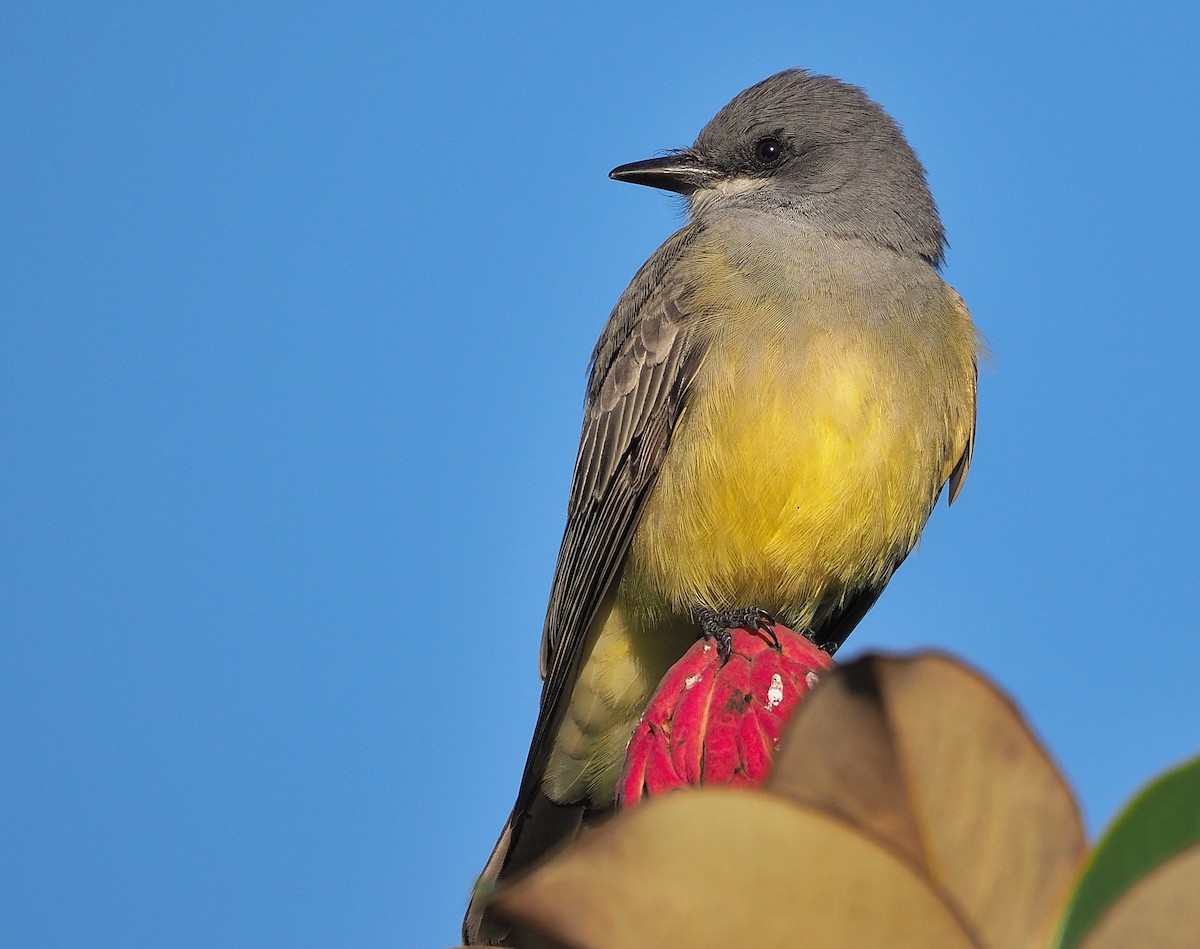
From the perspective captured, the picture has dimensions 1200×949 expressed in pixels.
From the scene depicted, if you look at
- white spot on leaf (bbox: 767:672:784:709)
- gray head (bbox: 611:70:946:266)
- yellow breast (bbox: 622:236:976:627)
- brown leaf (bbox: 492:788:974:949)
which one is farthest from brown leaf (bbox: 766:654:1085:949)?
gray head (bbox: 611:70:946:266)

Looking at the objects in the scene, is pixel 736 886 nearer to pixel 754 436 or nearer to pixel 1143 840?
pixel 1143 840

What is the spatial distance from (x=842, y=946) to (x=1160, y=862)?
308 mm

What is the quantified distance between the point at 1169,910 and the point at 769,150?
219 inches

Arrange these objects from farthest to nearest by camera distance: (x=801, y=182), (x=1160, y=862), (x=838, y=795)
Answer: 1. (x=801, y=182)
2. (x=838, y=795)
3. (x=1160, y=862)

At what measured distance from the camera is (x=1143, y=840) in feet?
4.17

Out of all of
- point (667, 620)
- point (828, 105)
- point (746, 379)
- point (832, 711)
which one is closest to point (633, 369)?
point (746, 379)

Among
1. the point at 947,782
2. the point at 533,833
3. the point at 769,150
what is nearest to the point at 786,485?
the point at 533,833

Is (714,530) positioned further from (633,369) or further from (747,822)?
(747,822)

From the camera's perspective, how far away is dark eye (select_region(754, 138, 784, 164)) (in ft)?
21.1

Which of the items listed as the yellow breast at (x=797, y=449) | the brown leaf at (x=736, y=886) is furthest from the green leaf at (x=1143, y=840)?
the yellow breast at (x=797, y=449)

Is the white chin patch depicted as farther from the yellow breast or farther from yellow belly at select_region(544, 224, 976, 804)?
the yellow breast

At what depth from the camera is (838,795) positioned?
4.51 ft

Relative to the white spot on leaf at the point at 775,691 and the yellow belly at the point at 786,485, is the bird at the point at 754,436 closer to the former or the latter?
the yellow belly at the point at 786,485

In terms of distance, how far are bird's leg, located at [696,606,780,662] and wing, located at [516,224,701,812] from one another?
1.59ft
